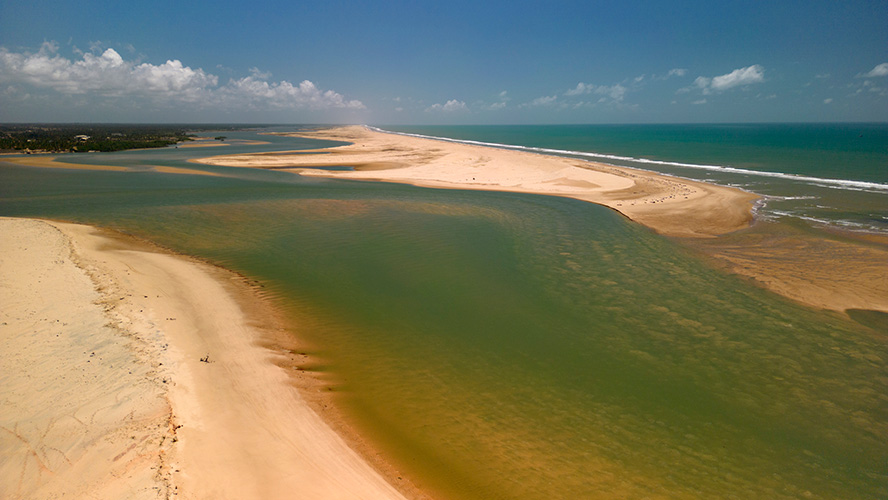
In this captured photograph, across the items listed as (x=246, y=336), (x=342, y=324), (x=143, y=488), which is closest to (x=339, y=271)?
(x=342, y=324)

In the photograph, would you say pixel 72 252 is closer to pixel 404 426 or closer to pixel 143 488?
pixel 143 488

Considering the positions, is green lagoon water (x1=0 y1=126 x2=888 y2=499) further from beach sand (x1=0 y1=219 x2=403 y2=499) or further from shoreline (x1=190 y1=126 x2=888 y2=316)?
shoreline (x1=190 y1=126 x2=888 y2=316)

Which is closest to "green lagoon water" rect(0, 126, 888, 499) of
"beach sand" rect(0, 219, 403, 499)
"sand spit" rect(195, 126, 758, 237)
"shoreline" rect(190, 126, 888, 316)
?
"beach sand" rect(0, 219, 403, 499)

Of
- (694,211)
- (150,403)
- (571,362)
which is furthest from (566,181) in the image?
(150,403)

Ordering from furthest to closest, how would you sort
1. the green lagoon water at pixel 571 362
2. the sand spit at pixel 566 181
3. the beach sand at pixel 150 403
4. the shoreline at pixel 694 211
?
the sand spit at pixel 566 181, the shoreline at pixel 694 211, the green lagoon water at pixel 571 362, the beach sand at pixel 150 403

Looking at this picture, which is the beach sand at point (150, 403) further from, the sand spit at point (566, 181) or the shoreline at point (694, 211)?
the sand spit at point (566, 181)

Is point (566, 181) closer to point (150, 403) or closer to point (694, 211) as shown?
point (694, 211)

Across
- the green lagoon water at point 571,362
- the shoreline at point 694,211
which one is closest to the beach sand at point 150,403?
the green lagoon water at point 571,362

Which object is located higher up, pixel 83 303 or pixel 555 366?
pixel 83 303
